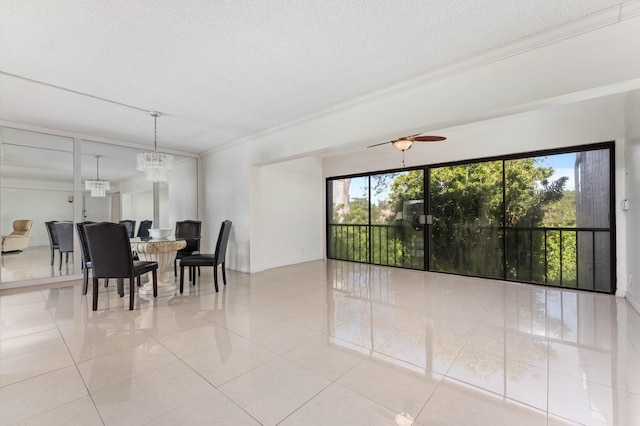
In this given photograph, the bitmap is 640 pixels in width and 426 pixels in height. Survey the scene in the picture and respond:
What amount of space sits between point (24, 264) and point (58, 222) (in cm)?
82

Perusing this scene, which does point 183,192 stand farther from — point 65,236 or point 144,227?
point 65,236

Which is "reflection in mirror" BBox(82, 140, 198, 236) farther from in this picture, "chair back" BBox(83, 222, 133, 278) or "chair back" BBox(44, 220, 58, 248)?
"chair back" BBox(83, 222, 133, 278)

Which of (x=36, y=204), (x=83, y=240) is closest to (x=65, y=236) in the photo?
(x=36, y=204)

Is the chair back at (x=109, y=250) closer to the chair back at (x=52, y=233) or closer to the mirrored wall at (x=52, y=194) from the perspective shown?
the mirrored wall at (x=52, y=194)

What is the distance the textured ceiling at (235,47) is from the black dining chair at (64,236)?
1.79m

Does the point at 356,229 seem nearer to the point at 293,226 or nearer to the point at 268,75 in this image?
the point at 293,226

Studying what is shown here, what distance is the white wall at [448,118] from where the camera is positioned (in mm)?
2098

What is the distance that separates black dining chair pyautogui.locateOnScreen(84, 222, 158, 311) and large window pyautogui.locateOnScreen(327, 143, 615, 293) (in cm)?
449

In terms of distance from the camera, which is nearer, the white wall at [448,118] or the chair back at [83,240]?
the white wall at [448,118]

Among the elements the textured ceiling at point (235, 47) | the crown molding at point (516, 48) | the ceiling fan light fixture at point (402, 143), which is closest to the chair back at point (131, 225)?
the textured ceiling at point (235, 47)

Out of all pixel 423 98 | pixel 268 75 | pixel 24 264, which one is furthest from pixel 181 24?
pixel 24 264

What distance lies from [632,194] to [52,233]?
8420 mm

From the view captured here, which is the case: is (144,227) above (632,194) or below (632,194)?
below

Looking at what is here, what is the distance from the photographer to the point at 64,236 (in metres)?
4.57
